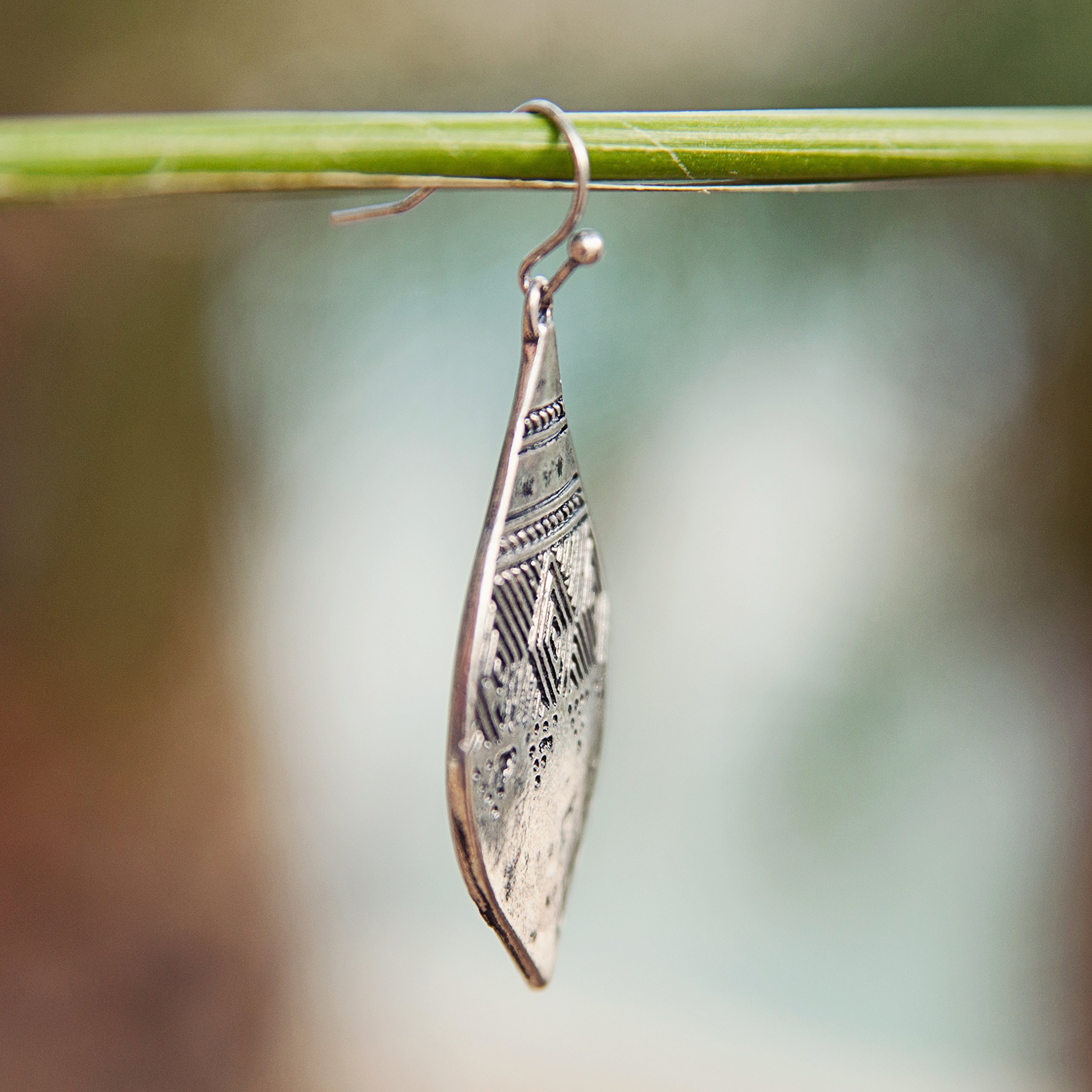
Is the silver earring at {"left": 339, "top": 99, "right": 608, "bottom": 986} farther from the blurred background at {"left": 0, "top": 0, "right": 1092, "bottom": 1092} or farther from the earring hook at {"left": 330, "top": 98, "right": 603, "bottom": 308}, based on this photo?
the blurred background at {"left": 0, "top": 0, "right": 1092, "bottom": 1092}

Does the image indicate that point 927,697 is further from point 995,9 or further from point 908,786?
point 995,9

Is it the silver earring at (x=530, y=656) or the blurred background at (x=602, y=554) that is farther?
the blurred background at (x=602, y=554)

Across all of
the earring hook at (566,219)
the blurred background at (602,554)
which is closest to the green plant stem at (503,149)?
the earring hook at (566,219)

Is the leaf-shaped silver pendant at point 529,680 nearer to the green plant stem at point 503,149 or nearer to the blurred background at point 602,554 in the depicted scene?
the green plant stem at point 503,149

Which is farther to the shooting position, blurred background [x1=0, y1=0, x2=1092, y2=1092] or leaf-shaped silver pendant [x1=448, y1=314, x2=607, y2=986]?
blurred background [x1=0, y1=0, x2=1092, y2=1092]

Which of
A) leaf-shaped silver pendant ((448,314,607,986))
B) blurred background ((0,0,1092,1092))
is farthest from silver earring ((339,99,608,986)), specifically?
blurred background ((0,0,1092,1092))

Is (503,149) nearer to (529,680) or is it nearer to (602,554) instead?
(529,680)
